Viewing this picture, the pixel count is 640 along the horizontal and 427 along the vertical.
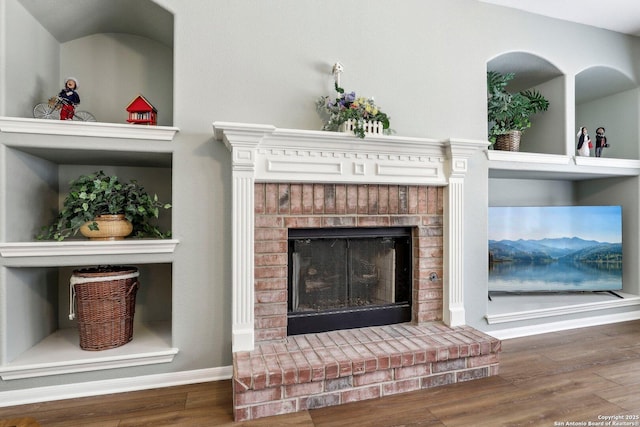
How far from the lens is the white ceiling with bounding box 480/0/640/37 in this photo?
2594 millimetres

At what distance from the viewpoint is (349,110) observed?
2070mm

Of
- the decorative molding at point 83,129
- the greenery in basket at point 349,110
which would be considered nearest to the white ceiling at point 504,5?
the decorative molding at point 83,129

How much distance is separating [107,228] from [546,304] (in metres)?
3.41

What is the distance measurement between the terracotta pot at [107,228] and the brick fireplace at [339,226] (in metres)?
0.68

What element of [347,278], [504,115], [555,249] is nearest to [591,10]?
[504,115]

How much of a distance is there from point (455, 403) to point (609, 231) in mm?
2590

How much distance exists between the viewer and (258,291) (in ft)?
6.66

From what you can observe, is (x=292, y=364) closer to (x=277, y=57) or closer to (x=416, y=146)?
(x=416, y=146)

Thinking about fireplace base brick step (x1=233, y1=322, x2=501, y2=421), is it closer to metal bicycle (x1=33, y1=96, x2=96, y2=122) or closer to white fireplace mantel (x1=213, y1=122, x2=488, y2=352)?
white fireplace mantel (x1=213, y1=122, x2=488, y2=352)

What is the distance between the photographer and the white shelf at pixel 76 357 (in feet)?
5.72

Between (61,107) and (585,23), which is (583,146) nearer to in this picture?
(585,23)

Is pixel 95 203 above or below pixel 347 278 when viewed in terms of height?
above

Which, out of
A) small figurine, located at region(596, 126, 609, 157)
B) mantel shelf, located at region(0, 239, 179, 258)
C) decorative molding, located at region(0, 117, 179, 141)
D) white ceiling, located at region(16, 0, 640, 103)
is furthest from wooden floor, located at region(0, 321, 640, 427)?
white ceiling, located at region(16, 0, 640, 103)

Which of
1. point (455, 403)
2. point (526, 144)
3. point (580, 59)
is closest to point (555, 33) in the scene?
point (580, 59)
